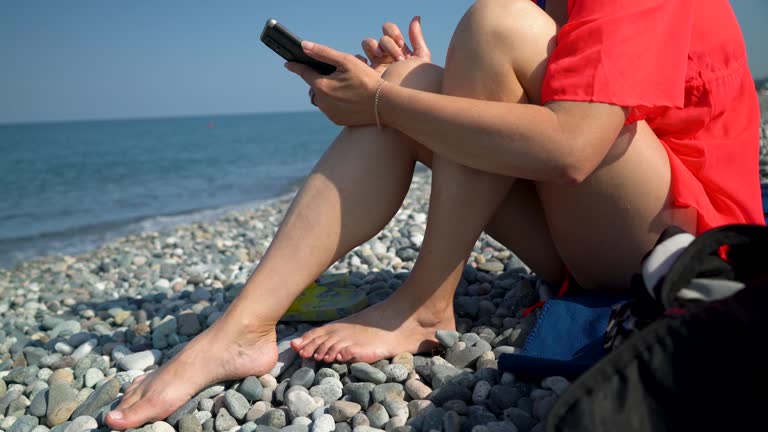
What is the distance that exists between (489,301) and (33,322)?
245 centimetres

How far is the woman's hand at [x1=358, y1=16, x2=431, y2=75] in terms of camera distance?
2084mm

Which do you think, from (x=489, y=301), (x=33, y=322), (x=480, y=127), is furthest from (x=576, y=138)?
(x=33, y=322)

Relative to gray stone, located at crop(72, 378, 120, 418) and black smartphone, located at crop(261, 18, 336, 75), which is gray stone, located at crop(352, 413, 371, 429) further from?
black smartphone, located at crop(261, 18, 336, 75)

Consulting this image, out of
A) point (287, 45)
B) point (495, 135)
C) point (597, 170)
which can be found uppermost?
point (287, 45)

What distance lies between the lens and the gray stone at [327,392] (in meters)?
1.73

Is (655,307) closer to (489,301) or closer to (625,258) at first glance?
(625,258)

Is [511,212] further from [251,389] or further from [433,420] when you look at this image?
[251,389]

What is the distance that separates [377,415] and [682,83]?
3.57ft

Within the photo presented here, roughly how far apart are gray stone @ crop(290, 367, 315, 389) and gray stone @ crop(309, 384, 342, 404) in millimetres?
51

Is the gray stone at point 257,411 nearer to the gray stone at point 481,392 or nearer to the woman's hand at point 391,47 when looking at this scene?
the gray stone at point 481,392

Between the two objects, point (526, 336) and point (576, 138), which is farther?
point (526, 336)

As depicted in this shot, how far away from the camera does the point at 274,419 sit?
1.63 metres

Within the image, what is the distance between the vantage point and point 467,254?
73.0 inches

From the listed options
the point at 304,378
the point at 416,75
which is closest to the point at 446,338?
the point at 304,378
